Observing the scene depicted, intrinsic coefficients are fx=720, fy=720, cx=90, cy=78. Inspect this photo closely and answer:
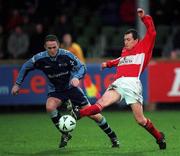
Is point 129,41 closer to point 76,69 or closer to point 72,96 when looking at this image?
point 76,69

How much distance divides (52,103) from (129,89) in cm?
142

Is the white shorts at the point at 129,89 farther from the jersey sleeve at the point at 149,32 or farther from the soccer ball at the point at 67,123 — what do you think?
the soccer ball at the point at 67,123

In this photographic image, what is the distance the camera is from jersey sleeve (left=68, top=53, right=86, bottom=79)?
455 inches

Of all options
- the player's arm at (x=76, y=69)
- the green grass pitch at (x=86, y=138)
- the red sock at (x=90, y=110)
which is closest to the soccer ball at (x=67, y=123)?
the red sock at (x=90, y=110)

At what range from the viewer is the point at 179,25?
22453mm

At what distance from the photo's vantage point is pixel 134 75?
11312 millimetres

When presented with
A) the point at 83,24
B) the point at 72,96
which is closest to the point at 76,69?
the point at 72,96

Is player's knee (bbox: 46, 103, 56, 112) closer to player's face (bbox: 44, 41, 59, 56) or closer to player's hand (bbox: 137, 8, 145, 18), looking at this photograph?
player's face (bbox: 44, 41, 59, 56)

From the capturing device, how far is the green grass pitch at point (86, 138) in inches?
444

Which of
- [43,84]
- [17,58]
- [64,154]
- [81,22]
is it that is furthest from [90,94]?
[64,154]

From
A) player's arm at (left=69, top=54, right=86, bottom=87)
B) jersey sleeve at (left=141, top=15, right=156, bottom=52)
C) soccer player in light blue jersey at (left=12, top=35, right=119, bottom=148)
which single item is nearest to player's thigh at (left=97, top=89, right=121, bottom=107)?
player's arm at (left=69, top=54, right=86, bottom=87)

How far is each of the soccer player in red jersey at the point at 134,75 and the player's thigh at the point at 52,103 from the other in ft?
3.19

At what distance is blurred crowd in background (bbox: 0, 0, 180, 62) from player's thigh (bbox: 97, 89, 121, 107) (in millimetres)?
9183

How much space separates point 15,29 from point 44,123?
570 cm
